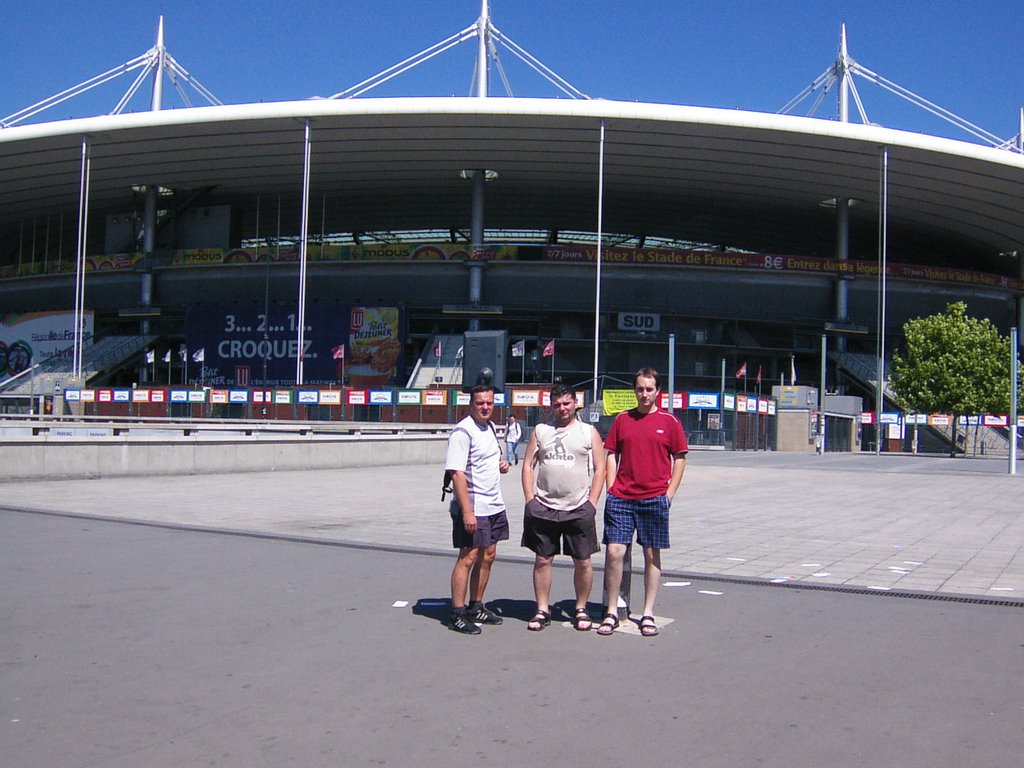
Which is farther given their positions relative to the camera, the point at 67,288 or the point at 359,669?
the point at 67,288

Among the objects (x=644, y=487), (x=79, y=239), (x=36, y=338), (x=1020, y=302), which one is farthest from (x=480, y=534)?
(x=1020, y=302)

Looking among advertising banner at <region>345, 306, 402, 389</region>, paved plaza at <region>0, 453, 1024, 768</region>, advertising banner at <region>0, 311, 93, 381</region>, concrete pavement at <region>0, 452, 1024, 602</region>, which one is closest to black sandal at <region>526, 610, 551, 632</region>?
paved plaza at <region>0, 453, 1024, 768</region>

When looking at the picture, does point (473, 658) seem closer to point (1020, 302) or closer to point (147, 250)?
point (147, 250)

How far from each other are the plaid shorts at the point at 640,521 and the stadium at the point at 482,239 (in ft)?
149

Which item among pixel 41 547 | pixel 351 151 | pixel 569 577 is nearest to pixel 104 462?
pixel 41 547

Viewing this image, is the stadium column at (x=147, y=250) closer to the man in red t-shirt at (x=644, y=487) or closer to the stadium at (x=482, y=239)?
the stadium at (x=482, y=239)

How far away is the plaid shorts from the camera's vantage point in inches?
274

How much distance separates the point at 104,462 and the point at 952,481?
1992cm

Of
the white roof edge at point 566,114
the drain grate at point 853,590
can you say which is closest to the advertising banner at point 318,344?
the white roof edge at point 566,114

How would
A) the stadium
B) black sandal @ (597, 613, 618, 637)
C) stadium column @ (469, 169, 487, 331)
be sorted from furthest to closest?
1. stadium column @ (469, 169, 487, 331)
2. the stadium
3. black sandal @ (597, 613, 618, 637)

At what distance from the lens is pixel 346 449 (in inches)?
1079

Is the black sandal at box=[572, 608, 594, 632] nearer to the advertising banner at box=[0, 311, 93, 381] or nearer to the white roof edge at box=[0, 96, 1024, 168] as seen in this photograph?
the white roof edge at box=[0, 96, 1024, 168]

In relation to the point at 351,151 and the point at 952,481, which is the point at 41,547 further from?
the point at 351,151

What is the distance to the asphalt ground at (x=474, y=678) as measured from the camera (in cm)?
450
